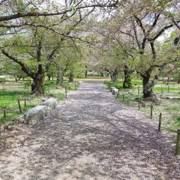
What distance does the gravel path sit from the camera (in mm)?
4219

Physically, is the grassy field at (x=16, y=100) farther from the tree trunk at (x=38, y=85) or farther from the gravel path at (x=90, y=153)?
the gravel path at (x=90, y=153)

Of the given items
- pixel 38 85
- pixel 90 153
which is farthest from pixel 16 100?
pixel 90 153

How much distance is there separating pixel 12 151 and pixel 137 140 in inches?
149

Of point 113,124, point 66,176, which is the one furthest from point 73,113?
point 66,176

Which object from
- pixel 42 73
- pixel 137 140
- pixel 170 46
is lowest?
pixel 137 140

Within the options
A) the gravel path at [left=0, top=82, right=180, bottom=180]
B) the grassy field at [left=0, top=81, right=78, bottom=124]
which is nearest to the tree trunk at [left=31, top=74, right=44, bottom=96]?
A: the grassy field at [left=0, top=81, right=78, bottom=124]

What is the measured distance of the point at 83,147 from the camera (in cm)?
576

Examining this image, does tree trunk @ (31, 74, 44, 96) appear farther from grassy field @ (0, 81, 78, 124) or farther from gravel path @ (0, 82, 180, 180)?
gravel path @ (0, 82, 180, 180)

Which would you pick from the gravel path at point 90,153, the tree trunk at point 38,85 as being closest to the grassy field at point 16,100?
the tree trunk at point 38,85

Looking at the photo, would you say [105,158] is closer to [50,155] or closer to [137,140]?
[50,155]

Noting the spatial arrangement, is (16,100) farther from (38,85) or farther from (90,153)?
(90,153)

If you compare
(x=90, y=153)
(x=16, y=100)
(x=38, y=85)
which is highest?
(x=38, y=85)

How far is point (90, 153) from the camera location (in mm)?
5316

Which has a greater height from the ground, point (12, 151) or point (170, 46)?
point (170, 46)
